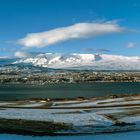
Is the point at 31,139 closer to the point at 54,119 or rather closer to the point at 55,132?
the point at 55,132

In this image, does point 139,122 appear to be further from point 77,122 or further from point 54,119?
point 54,119

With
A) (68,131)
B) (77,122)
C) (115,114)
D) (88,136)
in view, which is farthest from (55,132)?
(115,114)

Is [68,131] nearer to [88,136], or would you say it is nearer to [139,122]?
[88,136]

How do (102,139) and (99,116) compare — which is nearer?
(102,139)

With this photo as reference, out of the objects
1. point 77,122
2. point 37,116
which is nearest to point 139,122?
point 77,122

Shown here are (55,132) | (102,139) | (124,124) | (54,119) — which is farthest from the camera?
(54,119)

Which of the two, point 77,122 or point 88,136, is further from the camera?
point 77,122

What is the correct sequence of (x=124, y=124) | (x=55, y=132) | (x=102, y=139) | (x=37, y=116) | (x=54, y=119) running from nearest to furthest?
(x=102, y=139) < (x=55, y=132) < (x=124, y=124) < (x=54, y=119) < (x=37, y=116)

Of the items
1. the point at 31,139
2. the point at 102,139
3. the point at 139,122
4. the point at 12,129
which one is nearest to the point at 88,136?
the point at 102,139
